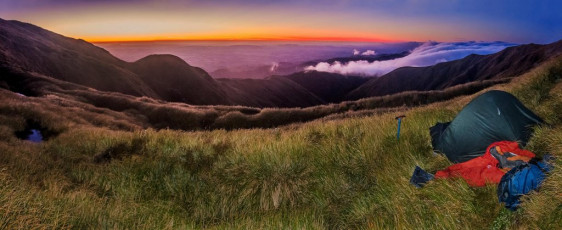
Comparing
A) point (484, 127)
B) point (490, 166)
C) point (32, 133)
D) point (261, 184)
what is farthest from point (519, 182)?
point (32, 133)

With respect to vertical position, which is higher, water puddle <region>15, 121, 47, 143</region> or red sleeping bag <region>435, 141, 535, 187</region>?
red sleeping bag <region>435, 141, 535, 187</region>

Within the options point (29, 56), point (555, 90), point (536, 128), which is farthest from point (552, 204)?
point (29, 56)

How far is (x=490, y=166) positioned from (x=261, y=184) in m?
4.77

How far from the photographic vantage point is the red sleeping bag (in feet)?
23.5

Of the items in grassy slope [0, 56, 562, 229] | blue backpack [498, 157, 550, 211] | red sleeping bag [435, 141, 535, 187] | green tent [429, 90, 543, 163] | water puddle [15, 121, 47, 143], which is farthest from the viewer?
water puddle [15, 121, 47, 143]

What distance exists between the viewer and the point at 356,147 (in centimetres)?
998

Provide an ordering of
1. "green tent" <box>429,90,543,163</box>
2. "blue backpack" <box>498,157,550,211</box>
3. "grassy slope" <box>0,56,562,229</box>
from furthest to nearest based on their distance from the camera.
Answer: "green tent" <box>429,90,543,163</box> → "grassy slope" <box>0,56,562,229</box> → "blue backpack" <box>498,157,550,211</box>

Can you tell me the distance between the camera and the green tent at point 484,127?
31.8ft

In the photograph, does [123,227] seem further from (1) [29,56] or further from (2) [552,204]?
(1) [29,56]

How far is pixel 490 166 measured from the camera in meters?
7.47

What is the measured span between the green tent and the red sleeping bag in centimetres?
150

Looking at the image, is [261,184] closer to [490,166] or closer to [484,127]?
[490,166]

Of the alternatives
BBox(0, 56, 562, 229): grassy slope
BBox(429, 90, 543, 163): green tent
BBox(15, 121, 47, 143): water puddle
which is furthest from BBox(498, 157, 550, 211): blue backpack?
BBox(15, 121, 47, 143): water puddle

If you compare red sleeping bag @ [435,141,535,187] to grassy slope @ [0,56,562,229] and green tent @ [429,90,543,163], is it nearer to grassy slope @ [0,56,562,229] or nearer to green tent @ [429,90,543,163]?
grassy slope @ [0,56,562,229]
